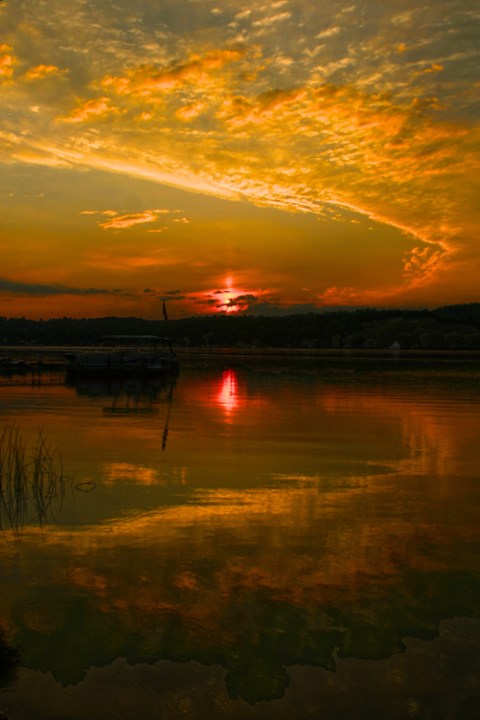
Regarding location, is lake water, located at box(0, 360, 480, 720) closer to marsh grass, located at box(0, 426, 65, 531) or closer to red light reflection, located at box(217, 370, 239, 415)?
marsh grass, located at box(0, 426, 65, 531)

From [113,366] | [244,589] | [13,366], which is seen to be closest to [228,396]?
[113,366]

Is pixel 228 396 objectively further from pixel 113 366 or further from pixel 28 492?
pixel 28 492

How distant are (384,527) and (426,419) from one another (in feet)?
79.3

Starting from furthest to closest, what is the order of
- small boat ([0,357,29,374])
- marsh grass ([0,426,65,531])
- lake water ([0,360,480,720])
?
small boat ([0,357,29,374]) → marsh grass ([0,426,65,531]) → lake water ([0,360,480,720])

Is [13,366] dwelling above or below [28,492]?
below

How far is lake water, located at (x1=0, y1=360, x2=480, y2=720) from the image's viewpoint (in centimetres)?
759

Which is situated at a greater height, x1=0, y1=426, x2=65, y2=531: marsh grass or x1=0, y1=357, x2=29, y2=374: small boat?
x1=0, y1=426, x2=65, y2=531: marsh grass

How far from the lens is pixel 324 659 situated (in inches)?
328

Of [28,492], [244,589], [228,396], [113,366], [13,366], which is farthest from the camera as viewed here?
[13,366]

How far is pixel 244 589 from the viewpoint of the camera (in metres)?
10.6

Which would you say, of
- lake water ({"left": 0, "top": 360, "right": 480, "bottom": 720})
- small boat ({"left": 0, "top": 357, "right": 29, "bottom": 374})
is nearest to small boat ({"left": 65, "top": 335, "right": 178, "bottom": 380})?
small boat ({"left": 0, "top": 357, "right": 29, "bottom": 374})

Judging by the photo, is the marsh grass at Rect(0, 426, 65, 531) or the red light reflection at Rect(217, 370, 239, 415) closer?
the marsh grass at Rect(0, 426, 65, 531)

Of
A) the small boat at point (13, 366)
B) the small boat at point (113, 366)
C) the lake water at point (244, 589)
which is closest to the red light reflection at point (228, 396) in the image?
the small boat at point (113, 366)

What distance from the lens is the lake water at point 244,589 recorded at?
24.9 feet
